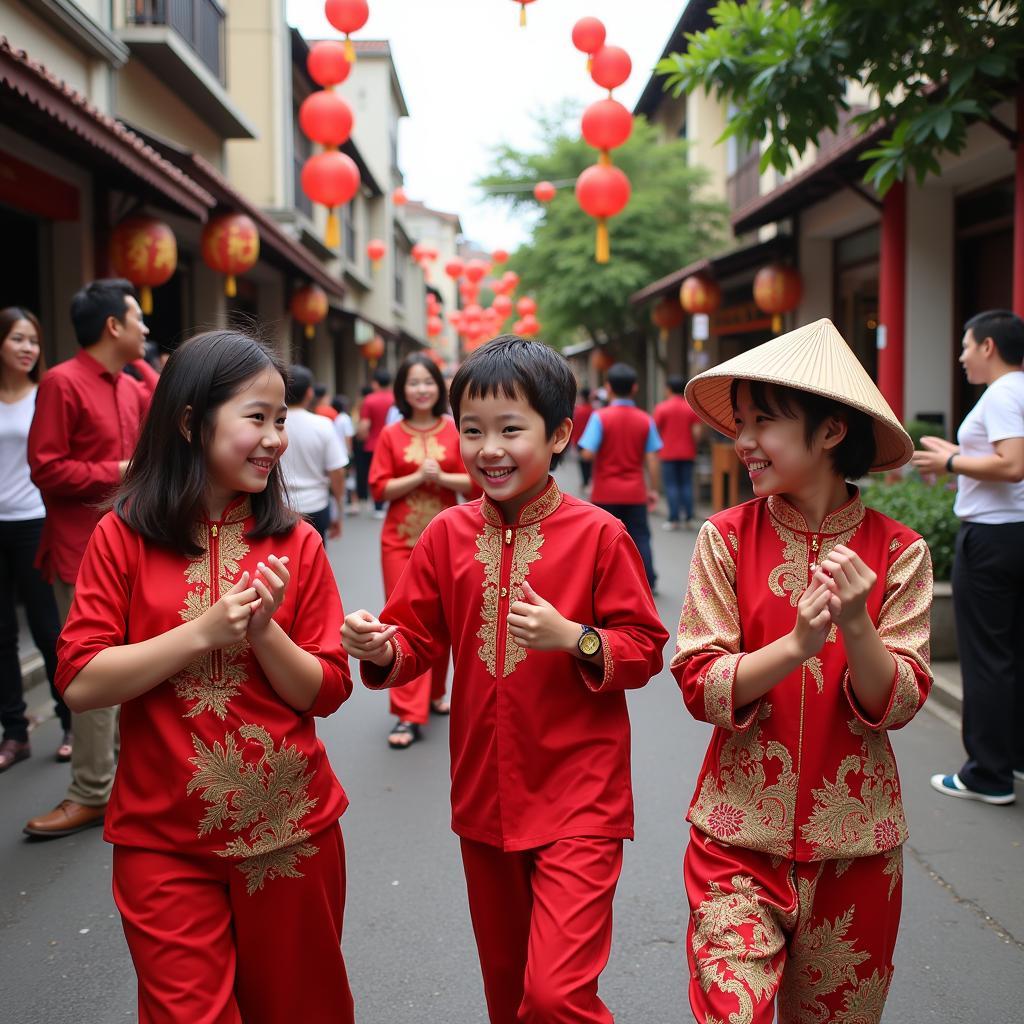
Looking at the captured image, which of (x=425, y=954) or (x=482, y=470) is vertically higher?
(x=482, y=470)

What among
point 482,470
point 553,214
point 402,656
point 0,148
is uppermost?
point 553,214

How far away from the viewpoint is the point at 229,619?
2039 millimetres

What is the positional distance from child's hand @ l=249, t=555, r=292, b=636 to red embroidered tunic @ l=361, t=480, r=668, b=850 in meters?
0.35

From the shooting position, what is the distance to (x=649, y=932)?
3.55m

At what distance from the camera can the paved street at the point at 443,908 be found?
3.16 meters

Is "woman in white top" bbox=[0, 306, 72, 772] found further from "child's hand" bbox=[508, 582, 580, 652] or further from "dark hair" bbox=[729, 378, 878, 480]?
"dark hair" bbox=[729, 378, 878, 480]

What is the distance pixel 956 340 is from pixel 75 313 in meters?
9.79

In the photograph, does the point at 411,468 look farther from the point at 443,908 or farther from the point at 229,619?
the point at 229,619

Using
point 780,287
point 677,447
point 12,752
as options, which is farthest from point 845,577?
point 780,287

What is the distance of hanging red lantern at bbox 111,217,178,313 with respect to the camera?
8867 mm

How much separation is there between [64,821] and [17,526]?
59.3 inches

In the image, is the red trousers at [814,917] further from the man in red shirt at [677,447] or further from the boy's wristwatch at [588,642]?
the man in red shirt at [677,447]

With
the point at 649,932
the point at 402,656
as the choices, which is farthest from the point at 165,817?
the point at 649,932

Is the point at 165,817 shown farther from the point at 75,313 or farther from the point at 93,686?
the point at 75,313
